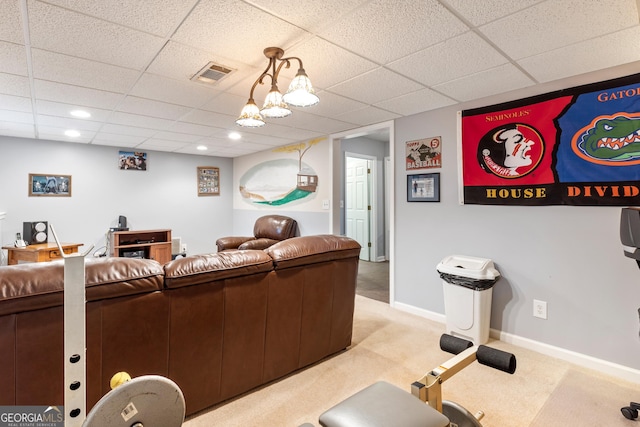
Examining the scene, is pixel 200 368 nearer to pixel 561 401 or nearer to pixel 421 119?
pixel 561 401

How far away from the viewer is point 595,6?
1.53m

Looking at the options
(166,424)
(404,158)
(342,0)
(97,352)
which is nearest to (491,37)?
(342,0)

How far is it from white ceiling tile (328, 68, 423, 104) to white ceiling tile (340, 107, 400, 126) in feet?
1.23

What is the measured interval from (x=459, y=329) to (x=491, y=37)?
7.37 ft

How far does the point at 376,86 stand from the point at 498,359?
212cm

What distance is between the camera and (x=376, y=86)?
8.41 ft

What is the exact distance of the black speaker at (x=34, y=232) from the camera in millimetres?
4383

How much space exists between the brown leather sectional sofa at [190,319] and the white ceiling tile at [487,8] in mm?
1552

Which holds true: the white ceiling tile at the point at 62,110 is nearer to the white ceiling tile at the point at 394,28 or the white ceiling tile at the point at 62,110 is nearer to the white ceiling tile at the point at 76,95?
the white ceiling tile at the point at 76,95

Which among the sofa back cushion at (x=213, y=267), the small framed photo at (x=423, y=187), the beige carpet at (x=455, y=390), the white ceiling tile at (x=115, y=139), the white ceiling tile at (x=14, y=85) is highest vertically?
the white ceiling tile at (x=115, y=139)

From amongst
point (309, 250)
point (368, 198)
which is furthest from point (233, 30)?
point (368, 198)

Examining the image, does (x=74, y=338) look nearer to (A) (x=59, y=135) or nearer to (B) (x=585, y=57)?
(B) (x=585, y=57)

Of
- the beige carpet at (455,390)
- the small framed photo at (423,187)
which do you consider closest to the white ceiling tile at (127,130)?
the small framed photo at (423,187)

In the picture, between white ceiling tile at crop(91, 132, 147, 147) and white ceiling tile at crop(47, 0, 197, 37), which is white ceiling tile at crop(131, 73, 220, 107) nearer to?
white ceiling tile at crop(47, 0, 197, 37)
